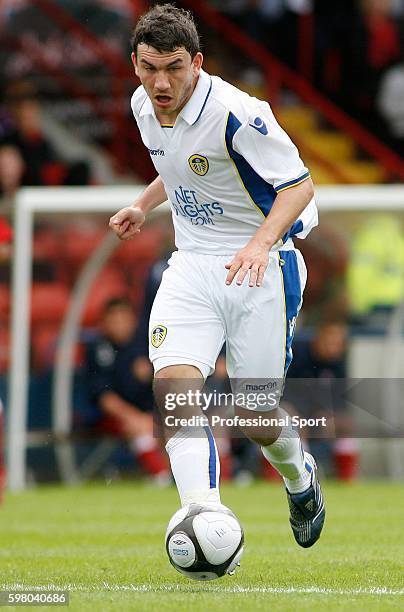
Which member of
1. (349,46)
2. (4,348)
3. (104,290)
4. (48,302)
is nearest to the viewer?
(4,348)

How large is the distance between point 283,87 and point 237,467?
17.7ft

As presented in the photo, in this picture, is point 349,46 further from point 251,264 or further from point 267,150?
point 251,264

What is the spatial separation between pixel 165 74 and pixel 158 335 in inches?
43.4

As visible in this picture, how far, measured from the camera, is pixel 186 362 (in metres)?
5.68

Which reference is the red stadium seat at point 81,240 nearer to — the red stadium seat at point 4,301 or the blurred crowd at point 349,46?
the red stadium seat at point 4,301

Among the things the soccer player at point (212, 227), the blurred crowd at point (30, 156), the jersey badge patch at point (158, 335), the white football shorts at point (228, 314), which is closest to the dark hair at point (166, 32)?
the soccer player at point (212, 227)

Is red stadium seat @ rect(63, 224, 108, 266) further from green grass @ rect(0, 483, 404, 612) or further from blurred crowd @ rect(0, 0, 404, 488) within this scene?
green grass @ rect(0, 483, 404, 612)

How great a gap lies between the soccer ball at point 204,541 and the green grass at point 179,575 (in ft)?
0.34

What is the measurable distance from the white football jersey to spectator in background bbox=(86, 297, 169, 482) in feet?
19.8

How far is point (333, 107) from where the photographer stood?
15.7 m

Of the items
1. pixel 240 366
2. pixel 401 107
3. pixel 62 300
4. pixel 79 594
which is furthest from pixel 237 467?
pixel 79 594

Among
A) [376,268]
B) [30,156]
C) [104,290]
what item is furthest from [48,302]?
[376,268]

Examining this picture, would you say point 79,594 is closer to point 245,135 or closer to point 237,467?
point 245,135

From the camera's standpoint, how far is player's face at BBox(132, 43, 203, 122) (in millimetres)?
5531
